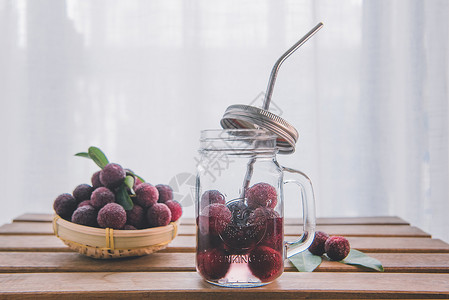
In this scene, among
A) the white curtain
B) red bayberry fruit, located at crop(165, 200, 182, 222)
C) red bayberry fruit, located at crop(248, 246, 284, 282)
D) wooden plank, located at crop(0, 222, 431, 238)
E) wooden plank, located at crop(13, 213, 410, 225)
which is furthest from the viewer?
the white curtain

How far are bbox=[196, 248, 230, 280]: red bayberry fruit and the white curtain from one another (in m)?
0.89

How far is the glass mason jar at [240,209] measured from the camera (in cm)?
60

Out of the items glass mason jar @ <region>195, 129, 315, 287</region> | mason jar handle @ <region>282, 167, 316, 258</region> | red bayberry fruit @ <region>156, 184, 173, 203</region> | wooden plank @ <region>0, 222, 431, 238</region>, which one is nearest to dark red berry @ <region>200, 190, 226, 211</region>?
glass mason jar @ <region>195, 129, 315, 287</region>

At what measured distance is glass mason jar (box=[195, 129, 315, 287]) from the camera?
598 millimetres

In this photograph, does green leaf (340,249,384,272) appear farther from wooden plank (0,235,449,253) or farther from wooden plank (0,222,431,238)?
wooden plank (0,222,431,238)

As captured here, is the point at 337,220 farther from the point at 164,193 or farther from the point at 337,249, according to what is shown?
the point at 164,193

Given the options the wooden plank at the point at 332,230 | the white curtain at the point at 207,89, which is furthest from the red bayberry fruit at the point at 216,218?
the white curtain at the point at 207,89

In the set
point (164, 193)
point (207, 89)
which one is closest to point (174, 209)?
point (164, 193)

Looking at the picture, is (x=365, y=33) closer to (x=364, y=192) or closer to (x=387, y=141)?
(x=387, y=141)

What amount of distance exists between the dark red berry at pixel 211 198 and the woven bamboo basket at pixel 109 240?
0.17 metres

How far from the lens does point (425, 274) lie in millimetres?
717

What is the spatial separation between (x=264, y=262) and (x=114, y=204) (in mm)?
315

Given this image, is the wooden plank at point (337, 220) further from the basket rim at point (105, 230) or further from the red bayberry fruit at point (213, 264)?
the red bayberry fruit at point (213, 264)

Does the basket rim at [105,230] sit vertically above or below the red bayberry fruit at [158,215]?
below
